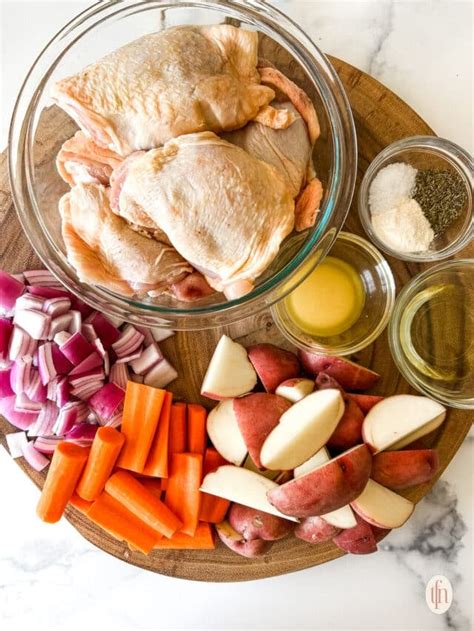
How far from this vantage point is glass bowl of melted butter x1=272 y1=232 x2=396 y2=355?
5.18 ft

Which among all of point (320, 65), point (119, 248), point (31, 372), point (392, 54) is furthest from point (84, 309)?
point (392, 54)

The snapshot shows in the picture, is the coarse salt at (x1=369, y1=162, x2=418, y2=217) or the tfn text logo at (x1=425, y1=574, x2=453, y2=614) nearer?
the coarse salt at (x1=369, y1=162, x2=418, y2=217)

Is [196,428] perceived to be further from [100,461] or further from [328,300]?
[328,300]

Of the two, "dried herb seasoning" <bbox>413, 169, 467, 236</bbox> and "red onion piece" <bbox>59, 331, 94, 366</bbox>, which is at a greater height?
"dried herb seasoning" <bbox>413, 169, 467, 236</bbox>

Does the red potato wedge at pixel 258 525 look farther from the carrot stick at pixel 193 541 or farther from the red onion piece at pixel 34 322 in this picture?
the red onion piece at pixel 34 322

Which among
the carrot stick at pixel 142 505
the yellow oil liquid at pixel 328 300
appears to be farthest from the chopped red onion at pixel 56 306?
the yellow oil liquid at pixel 328 300

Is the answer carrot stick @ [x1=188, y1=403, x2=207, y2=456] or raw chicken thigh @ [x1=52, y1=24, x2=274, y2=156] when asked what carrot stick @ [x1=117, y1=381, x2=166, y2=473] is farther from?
raw chicken thigh @ [x1=52, y1=24, x2=274, y2=156]

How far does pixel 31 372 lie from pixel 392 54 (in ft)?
4.02

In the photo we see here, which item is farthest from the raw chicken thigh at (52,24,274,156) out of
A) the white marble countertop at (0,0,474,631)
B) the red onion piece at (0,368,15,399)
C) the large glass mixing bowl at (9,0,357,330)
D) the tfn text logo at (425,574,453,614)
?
the tfn text logo at (425,574,453,614)

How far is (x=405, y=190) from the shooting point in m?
1.56

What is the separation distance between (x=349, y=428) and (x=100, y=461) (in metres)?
0.60

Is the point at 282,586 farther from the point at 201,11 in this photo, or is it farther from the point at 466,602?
the point at 201,11

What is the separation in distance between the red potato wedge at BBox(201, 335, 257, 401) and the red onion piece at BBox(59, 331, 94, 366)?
0.99 feet

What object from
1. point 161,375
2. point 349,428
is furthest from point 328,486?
point 161,375
